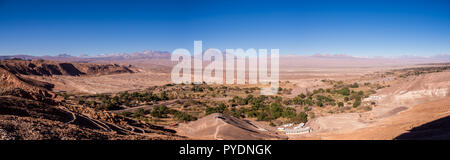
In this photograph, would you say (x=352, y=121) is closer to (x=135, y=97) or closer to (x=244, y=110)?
(x=244, y=110)

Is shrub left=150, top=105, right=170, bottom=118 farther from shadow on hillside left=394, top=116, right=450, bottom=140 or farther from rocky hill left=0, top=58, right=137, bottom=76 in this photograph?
rocky hill left=0, top=58, right=137, bottom=76

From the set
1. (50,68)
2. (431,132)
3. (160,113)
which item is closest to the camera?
(431,132)

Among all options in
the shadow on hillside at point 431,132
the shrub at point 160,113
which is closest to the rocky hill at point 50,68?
the shrub at point 160,113

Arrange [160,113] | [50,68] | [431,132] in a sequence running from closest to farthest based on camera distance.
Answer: [431,132] → [160,113] → [50,68]

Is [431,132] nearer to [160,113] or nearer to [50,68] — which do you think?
[160,113]

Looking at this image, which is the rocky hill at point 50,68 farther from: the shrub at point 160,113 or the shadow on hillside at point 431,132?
the shadow on hillside at point 431,132

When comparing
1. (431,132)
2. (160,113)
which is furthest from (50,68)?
(431,132)

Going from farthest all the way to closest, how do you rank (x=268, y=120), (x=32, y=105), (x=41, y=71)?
(x=41, y=71), (x=268, y=120), (x=32, y=105)

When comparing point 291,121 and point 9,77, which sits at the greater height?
point 9,77
